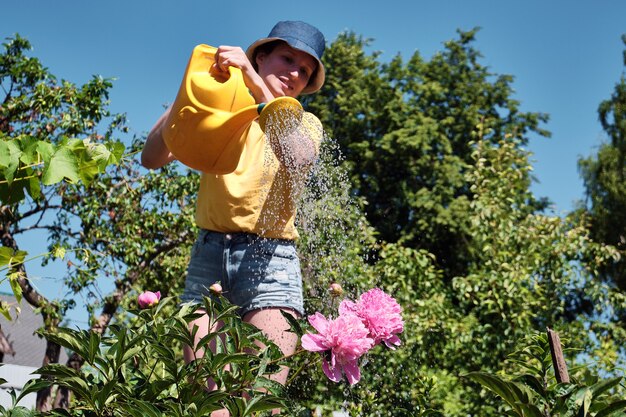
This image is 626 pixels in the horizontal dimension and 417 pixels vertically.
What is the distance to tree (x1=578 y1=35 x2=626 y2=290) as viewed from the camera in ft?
56.7

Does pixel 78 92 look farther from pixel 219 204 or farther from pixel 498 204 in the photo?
pixel 219 204

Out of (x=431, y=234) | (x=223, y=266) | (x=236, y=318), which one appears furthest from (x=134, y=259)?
(x=431, y=234)

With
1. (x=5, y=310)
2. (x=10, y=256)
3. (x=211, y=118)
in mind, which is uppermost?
(x=211, y=118)

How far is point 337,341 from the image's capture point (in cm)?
155

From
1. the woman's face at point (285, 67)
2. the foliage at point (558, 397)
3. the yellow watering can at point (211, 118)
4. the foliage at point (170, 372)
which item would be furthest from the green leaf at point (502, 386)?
the woman's face at point (285, 67)

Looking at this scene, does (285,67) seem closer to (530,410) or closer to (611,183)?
(530,410)

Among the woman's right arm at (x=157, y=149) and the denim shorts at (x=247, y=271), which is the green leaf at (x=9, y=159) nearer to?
the woman's right arm at (x=157, y=149)

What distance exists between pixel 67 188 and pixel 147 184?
83 centimetres

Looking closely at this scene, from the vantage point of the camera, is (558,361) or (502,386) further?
(558,361)

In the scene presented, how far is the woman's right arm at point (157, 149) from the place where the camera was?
1.99 m

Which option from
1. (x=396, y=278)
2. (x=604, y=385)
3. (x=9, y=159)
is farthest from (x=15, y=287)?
(x=396, y=278)

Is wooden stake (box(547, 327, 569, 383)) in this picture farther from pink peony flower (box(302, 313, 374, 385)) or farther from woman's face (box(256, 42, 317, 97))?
woman's face (box(256, 42, 317, 97))

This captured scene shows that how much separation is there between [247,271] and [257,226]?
0.12 metres

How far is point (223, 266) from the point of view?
199 centimetres
